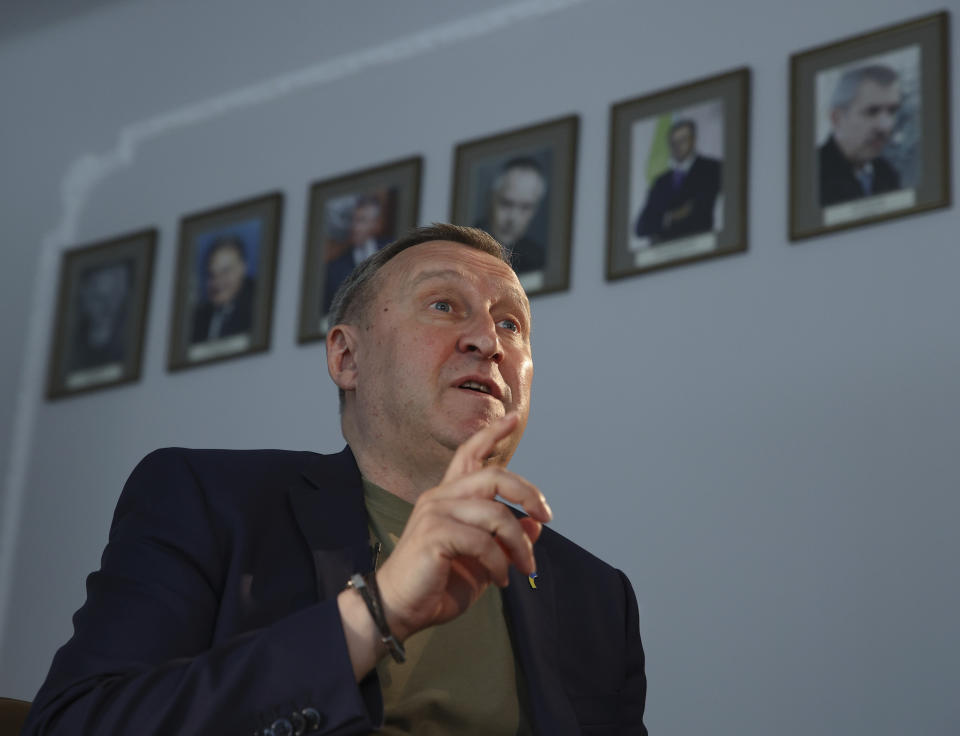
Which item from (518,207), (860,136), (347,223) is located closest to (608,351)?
(518,207)

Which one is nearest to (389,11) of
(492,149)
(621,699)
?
(492,149)

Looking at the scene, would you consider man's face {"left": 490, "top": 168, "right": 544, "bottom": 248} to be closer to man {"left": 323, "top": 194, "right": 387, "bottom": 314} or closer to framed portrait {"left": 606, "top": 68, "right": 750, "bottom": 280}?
framed portrait {"left": 606, "top": 68, "right": 750, "bottom": 280}

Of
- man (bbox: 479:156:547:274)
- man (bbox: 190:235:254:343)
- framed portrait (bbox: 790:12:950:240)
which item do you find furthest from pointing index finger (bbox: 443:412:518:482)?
man (bbox: 190:235:254:343)

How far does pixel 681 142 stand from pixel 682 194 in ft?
0.60

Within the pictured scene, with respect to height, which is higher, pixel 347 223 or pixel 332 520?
pixel 347 223

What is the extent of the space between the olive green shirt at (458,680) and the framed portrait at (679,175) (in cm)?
202

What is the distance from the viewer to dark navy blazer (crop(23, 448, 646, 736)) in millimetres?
1747

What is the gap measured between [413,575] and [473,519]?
0.34 feet

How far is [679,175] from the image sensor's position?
13.8 feet

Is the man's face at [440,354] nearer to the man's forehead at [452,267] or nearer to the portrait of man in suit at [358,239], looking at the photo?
the man's forehead at [452,267]

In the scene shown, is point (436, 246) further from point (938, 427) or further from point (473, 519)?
point (938, 427)

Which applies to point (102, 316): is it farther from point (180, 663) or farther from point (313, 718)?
point (313, 718)

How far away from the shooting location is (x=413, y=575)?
1.69m

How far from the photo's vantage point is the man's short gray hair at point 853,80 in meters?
3.92
